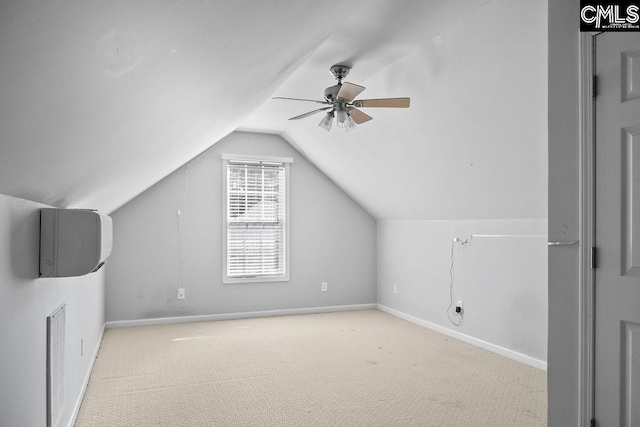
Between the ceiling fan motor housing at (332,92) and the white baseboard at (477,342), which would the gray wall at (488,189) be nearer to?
the white baseboard at (477,342)


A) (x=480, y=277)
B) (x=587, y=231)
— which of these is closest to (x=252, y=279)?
(x=480, y=277)

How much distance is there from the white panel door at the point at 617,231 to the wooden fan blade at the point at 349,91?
5.04 feet

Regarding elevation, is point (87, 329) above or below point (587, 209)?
below

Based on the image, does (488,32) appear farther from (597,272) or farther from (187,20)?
(187,20)

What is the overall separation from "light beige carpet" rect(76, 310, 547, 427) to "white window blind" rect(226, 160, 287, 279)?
3.60 feet

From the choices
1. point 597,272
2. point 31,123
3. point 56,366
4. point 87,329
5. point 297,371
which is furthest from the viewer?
point 297,371

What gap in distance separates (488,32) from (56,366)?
305cm

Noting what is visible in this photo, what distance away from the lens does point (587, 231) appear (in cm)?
208

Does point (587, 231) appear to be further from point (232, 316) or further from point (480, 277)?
point (232, 316)

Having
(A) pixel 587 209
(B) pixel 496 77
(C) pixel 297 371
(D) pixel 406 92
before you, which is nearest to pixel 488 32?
(B) pixel 496 77

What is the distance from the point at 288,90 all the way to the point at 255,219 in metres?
2.42

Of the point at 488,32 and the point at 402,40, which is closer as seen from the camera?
the point at 488,32

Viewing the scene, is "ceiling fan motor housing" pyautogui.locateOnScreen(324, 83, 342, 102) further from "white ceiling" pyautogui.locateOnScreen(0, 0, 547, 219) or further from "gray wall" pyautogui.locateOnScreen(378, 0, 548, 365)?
"gray wall" pyautogui.locateOnScreen(378, 0, 548, 365)

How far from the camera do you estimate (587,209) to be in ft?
6.85
